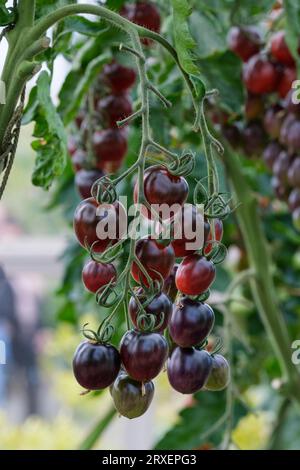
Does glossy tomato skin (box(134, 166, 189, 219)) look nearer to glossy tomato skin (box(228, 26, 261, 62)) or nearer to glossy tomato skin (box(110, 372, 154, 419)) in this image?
glossy tomato skin (box(110, 372, 154, 419))

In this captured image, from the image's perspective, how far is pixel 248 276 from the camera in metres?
0.75

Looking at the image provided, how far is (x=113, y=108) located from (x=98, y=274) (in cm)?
30

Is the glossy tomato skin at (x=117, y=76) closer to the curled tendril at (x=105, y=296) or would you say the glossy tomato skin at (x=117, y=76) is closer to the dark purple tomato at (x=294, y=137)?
the dark purple tomato at (x=294, y=137)

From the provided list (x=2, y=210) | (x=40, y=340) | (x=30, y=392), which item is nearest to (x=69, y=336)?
(x=2, y=210)

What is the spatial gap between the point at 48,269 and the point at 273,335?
1017mm

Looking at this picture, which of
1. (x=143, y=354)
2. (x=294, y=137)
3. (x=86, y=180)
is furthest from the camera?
(x=294, y=137)

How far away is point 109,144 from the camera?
2.17 ft

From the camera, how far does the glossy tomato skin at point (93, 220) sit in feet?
1.28

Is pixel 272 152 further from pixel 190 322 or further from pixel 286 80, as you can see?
pixel 190 322

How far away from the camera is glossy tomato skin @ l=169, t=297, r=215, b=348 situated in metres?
0.38

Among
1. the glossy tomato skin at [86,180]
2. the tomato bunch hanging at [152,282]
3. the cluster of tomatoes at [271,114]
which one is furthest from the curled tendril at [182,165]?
the cluster of tomatoes at [271,114]

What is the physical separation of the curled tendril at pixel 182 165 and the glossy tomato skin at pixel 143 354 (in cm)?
8

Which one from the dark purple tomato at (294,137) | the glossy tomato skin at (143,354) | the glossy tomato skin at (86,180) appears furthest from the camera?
the dark purple tomato at (294,137)

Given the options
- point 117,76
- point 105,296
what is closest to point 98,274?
point 105,296
